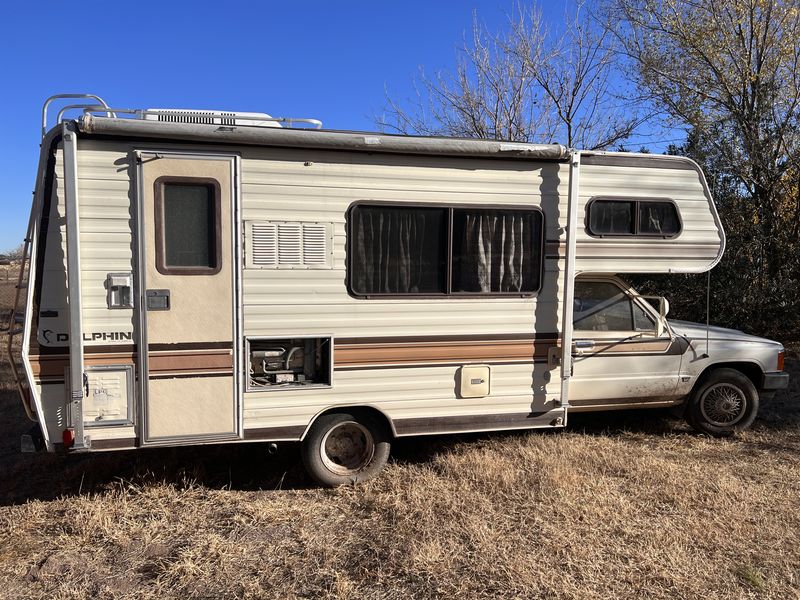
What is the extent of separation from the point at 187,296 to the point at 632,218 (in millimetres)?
3522

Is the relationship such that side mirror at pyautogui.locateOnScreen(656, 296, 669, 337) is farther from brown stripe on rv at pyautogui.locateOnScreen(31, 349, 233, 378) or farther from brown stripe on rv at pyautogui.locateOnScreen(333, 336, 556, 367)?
brown stripe on rv at pyautogui.locateOnScreen(31, 349, 233, 378)

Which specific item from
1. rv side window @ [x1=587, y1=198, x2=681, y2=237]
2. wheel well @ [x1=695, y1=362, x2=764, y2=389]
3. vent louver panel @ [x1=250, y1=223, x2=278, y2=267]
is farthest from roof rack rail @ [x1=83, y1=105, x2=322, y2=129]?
wheel well @ [x1=695, y1=362, x2=764, y2=389]

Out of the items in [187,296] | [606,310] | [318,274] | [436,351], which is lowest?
[436,351]

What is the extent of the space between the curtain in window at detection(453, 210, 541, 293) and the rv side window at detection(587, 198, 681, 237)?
1.98ft

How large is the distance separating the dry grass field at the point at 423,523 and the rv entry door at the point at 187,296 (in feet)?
2.20

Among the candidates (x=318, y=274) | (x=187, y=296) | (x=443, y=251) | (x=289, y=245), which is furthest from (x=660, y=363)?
(x=187, y=296)

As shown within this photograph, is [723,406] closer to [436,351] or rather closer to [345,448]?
[436,351]

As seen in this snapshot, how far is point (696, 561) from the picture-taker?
3.31m

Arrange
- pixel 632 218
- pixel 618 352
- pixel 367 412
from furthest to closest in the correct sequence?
pixel 618 352 → pixel 632 218 → pixel 367 412

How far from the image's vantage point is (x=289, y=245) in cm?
413

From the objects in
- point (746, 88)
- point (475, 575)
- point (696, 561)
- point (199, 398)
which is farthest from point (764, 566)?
point (746, 88)

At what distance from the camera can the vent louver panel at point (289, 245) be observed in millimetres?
4074

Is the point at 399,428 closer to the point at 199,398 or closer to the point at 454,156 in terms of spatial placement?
the point at 199,398

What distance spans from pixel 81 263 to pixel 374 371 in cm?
206
